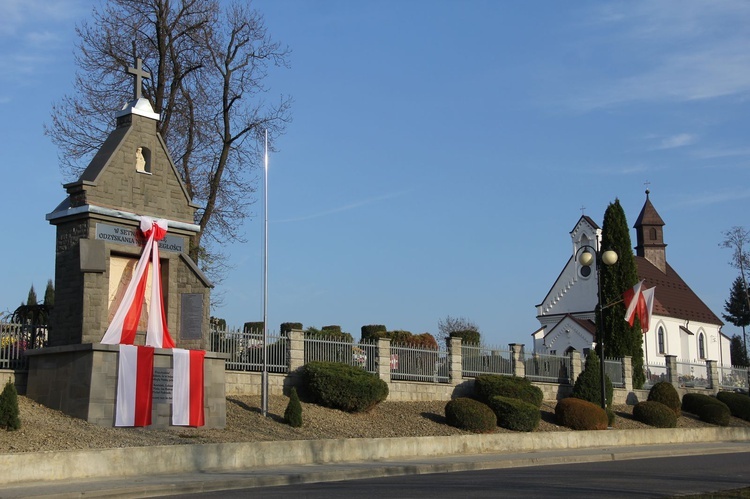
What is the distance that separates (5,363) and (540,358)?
68.8 feet

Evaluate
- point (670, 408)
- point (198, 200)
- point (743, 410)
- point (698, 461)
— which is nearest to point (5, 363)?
point (198, 200)

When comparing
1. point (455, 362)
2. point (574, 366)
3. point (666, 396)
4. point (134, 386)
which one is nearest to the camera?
point (134, 386)

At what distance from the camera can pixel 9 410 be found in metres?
18.6

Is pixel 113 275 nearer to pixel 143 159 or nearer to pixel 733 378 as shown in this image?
pixel 143 159

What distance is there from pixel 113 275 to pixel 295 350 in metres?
6.67

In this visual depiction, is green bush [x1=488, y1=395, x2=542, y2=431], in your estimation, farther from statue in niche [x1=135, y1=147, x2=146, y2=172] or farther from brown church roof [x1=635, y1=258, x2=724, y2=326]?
brown church roof [x1=635, y1=258, x2=724, y2=326]

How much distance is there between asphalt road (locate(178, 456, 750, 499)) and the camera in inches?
606

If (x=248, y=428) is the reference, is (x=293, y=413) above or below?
above

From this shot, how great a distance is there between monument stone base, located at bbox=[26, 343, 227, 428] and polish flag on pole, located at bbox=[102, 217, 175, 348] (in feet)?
2.50

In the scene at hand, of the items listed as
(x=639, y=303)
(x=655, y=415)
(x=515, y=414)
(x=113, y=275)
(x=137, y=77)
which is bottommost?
(x=655, y=415)

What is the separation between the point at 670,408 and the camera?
38.0 metres

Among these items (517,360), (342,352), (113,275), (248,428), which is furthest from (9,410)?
(517,360)

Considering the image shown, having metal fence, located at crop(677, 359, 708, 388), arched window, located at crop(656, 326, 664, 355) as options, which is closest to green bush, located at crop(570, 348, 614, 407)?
metal fence, located at crop(677, 359, 708, 388)

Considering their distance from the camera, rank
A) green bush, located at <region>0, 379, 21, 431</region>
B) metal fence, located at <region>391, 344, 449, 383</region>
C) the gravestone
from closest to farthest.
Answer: green bush, located at <region>0, 379, 21, 431</region>, the gravestone, metal fence, located at <region>391, 344, 449, 383</region>
